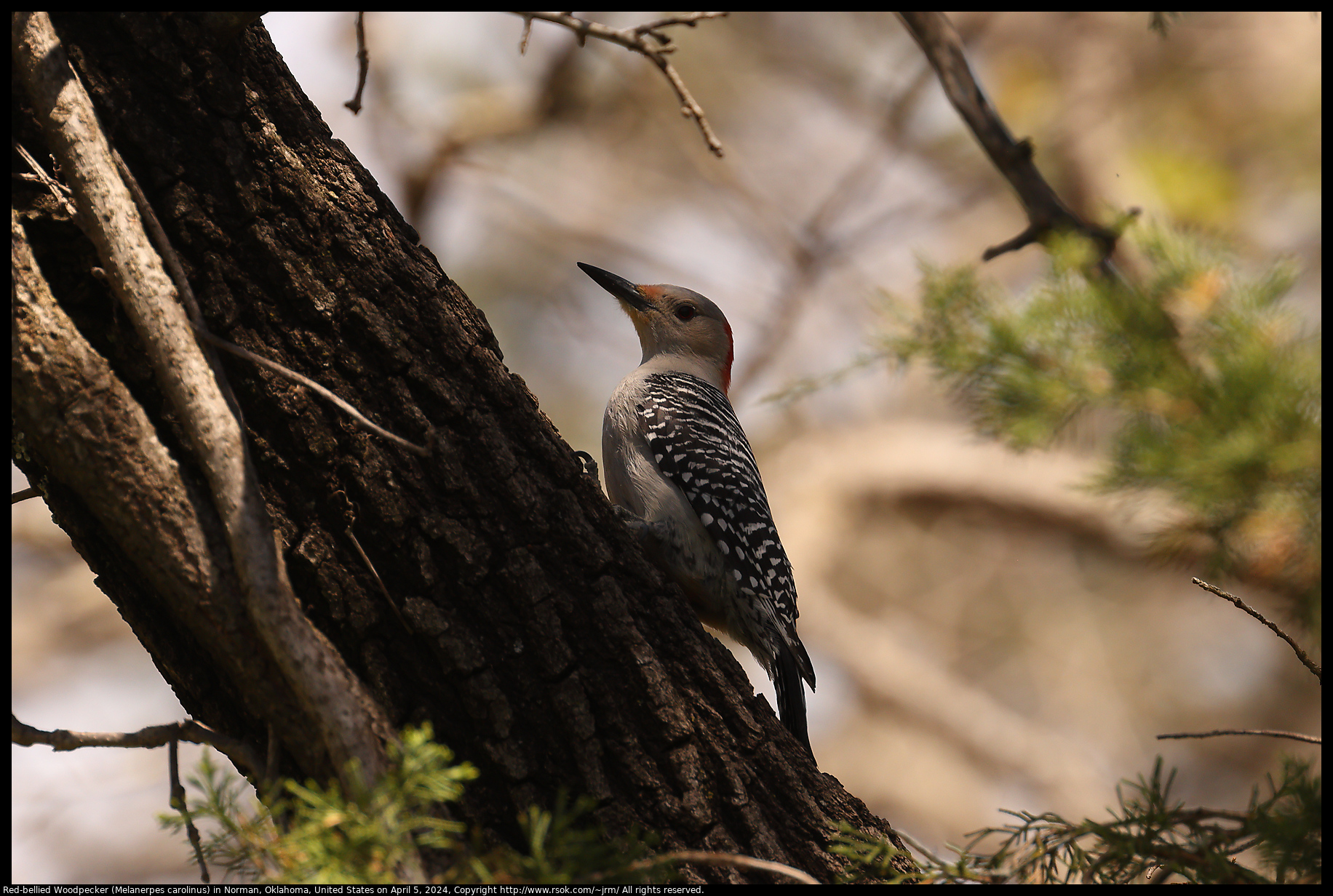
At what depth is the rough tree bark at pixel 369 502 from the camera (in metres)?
1.80

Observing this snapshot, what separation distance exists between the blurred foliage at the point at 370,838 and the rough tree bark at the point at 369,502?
0.24 meters

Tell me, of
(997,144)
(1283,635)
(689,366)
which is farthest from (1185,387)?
(689,366)

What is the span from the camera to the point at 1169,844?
171 cm

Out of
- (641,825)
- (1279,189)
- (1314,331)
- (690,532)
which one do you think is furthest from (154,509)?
(1279,189)

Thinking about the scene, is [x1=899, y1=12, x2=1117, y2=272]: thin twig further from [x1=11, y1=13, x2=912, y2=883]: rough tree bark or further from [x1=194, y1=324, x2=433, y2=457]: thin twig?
[x1=194, y1=324, x2=433, y2=457]: thin twig

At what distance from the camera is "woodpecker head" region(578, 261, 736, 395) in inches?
192

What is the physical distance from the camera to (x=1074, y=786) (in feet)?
29.1

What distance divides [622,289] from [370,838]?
12.5 ft

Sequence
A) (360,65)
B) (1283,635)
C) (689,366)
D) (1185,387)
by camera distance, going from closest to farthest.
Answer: (1283,635) < (360,65) < (1185,387) < (689,366)

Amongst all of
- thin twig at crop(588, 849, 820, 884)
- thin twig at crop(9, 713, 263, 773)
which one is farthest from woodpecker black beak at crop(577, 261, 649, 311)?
thin twig at crop(588, 849, 820, 884)

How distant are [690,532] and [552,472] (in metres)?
1.40

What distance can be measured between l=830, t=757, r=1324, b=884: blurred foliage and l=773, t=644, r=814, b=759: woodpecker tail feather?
4.43 ft

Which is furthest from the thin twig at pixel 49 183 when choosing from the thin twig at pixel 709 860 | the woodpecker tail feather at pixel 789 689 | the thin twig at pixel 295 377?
the woodpecker tail feather at pixel 789 689

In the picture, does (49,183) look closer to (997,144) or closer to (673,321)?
(997,144)
